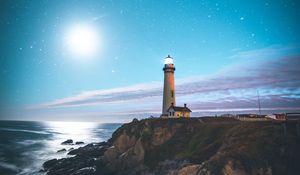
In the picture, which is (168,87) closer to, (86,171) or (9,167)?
(86,171)

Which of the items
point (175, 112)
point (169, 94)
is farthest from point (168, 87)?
point (175, 112)

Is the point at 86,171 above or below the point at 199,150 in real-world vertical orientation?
below

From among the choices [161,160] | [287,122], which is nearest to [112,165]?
[161,160]

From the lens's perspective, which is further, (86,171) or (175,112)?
(175,112)

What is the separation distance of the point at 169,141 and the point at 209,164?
14.9 m

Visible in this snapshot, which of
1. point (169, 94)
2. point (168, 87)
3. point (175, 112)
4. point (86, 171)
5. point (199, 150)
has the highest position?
point (168, 87)

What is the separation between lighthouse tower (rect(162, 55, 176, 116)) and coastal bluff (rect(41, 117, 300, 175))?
603 centimetres

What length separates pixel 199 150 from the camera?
26094mm

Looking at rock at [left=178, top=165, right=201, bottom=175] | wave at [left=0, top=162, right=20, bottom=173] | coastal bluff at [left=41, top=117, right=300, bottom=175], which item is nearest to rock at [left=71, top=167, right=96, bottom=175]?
coastal bluff at [left=41, top=117, right=300, bottom=175]

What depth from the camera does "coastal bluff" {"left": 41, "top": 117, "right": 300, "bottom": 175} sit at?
18.2 meters

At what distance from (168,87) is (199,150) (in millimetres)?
18287

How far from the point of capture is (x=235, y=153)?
62.4 ft

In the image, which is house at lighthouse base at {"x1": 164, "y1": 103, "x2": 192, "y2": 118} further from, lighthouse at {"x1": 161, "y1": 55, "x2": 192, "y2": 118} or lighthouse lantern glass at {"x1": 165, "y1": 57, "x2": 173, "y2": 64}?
lighthouse lantern glass at {"x1": 165, "y1": 57, "x2": 173, "y2": 64}

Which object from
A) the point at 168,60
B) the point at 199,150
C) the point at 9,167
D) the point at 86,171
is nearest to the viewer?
the point at 199,150
